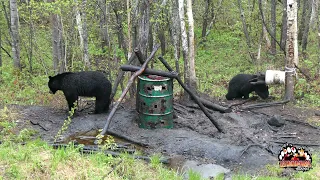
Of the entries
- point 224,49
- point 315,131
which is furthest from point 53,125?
point 224,49

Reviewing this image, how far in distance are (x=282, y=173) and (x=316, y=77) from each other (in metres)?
8.09

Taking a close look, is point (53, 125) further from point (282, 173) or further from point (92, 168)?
point (282, 173)

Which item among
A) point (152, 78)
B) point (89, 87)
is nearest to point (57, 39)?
point (89, 87)

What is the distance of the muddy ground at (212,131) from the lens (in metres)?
7.32

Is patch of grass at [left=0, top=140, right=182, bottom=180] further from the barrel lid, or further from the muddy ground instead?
the barrel lid

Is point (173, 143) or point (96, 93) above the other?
Answer: point (96, 93)

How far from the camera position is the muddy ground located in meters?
7.32

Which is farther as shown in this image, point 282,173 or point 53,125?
point 53,125

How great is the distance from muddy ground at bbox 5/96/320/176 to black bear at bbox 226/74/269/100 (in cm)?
109

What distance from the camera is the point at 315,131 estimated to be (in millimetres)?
8438

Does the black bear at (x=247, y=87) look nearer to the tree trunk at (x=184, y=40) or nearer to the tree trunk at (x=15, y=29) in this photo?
the tree trunk at (x=184, y=40)

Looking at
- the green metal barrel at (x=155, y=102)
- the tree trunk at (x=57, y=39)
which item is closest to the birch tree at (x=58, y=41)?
the tree trunk at (x=57, y=39)

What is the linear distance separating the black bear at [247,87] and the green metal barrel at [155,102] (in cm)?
342

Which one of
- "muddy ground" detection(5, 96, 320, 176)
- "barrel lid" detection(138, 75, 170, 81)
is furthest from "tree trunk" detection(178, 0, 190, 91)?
"barrel lid" detection(138, 75, 170, 81)
